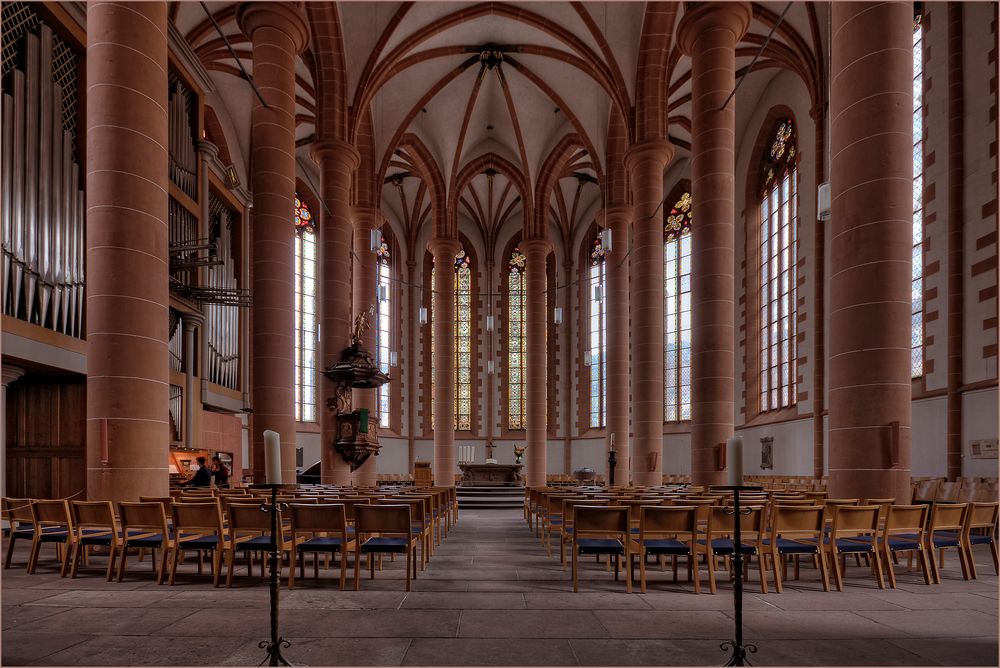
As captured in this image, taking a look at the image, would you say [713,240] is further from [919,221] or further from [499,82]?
[499,82]

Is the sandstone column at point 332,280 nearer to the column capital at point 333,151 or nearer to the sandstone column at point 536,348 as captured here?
the column capital at point 333,151

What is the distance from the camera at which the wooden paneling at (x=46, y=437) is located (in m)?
12.4

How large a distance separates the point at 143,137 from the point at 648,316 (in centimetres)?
1189

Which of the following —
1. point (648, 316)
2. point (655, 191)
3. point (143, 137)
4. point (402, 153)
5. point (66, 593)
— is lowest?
point (66, 593)

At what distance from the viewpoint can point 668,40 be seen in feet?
58.1

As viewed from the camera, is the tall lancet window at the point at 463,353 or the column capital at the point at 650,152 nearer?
the column capital at the point at 650,152

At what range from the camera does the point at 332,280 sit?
57.7 feet

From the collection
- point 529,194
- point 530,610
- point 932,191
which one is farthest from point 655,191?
point 530,610

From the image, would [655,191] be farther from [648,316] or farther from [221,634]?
[221,634]

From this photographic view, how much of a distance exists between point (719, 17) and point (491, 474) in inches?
600

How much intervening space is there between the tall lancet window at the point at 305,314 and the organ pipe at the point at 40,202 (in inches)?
602

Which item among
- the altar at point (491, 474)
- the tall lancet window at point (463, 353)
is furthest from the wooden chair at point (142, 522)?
the tall lancet window at point (463, 353)

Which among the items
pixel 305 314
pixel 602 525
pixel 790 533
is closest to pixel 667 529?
pixel 602 525

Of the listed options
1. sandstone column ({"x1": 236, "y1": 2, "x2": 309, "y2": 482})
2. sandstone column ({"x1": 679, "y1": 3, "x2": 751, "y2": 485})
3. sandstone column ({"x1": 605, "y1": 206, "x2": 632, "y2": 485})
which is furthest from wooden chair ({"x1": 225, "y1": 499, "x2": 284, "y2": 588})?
sandstone column ({"x1": 605, "y1": 206, "x2": 632, "y2": 485})
